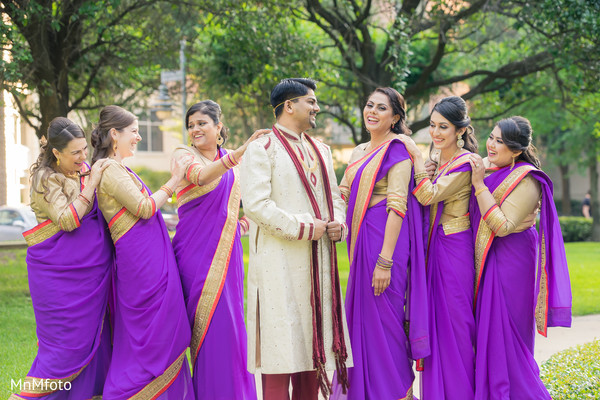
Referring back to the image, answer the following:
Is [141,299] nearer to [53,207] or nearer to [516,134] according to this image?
[53,207]

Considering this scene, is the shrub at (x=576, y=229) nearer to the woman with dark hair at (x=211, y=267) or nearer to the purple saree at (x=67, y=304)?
the woman with dark hair at (x=211, y=267)

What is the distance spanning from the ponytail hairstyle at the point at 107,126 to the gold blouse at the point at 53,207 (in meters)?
0.27

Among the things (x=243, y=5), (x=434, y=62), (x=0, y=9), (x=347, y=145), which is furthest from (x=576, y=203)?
(x=0, y=9)

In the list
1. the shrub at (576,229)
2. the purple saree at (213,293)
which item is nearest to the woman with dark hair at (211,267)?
the purple saree at (213,293)

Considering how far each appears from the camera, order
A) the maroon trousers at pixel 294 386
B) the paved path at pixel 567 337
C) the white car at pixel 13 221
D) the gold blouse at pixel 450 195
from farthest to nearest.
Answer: the white car at pixel 13 221 → the paved path at pixel 567 337 → the gold blouse at pixel 450 195 → the maroon trousers at pixel 294 386

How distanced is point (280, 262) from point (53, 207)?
1.57 metres

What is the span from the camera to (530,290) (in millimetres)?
4234

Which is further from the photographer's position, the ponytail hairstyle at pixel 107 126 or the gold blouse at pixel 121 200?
the ponytail hairstyle at pixel 107 126

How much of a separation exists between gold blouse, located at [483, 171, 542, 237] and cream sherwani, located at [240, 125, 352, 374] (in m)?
1.16

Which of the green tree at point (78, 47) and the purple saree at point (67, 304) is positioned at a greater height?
the green tree at point (78, 47)

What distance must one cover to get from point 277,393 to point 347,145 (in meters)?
25.9

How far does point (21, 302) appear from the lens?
8.91m

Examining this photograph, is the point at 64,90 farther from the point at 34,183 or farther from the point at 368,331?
the point at 368,331

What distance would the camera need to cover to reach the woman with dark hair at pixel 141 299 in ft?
12.9
